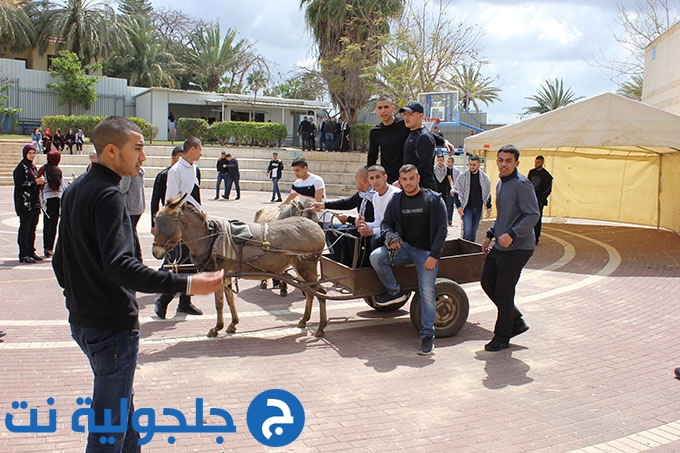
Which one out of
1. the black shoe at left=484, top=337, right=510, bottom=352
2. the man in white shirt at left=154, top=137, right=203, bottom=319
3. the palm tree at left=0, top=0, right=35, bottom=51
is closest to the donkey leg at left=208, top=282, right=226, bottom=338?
the man in white shirt at left=154, top=137, right=203, bottom=319

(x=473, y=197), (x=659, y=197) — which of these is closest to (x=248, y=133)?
(x=659, y=197)

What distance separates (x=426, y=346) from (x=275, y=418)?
205cm

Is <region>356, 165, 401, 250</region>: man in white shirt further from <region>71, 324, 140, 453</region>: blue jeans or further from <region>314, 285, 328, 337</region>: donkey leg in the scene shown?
<region>71, 324, 140, 453</region>: blue jeans

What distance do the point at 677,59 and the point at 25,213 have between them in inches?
722

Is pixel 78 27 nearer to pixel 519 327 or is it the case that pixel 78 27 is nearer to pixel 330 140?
pixel 330 140

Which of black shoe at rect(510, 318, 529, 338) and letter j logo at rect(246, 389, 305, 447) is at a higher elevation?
black shoe at rect(510, 318, 529, 338)

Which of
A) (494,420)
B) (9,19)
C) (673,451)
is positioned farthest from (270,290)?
(9,19)

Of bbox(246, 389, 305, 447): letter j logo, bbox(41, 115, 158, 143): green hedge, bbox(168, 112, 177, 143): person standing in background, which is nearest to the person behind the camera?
bbox(246, 389, 305, 447): letter j logo

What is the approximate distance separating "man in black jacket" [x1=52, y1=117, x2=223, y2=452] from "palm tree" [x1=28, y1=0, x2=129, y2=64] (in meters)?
42.1

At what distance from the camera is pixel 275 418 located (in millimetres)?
4730

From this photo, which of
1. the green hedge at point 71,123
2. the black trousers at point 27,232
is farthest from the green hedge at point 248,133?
the black trousers at point 27,232

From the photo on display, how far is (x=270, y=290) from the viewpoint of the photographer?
907 centimetres

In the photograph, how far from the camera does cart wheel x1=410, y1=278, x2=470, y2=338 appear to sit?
6.53 meters

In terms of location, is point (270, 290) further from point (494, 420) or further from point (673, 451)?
point (673, 451)
